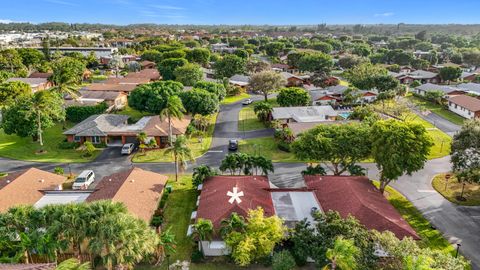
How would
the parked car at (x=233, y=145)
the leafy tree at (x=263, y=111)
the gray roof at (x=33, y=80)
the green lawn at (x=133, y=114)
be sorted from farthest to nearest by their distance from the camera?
the gray roof at (x=33, y=80), the green lawn at (x=133, y=114), the leafy tree at (x=263, y=111), the parked car at (x=233, y=145)

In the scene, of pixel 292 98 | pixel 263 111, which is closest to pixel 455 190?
pixel 263 111

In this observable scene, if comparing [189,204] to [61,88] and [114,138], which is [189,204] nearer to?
[114,138]

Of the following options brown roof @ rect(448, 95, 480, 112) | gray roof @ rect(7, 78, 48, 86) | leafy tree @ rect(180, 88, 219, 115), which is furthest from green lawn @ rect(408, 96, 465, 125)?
gray roof @ rect(7, 78, 48, 86)

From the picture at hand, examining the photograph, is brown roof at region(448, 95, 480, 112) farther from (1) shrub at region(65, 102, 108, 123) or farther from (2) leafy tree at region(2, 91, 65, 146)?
(2) leafy tree at region(2, 91, 65, 146)

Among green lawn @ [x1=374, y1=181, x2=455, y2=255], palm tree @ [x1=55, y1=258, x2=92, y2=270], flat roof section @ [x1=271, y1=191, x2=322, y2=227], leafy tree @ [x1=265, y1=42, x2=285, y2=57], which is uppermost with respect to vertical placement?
leafy tree @ [x1=265, y1=42, x2=285, y2=57]

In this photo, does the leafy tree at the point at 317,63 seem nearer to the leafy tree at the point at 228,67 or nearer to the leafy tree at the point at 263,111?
the leafy tree at the point at 228,67

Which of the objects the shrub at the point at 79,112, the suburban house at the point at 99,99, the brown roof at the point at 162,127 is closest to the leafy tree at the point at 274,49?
the suburban house at the point at 99,99
